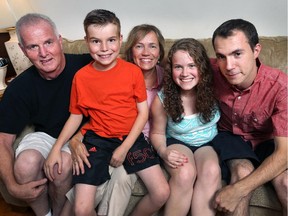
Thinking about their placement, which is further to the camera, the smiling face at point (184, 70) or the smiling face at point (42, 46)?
the smiling face at point (42, 46)

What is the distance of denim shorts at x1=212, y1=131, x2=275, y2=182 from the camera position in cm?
141

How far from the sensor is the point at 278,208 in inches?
51.2

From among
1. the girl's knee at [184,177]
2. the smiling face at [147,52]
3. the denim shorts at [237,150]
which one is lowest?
the girl's knee at [184,177]

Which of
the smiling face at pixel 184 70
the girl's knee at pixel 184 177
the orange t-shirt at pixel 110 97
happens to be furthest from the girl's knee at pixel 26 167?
the smiling face at pixel 184 70

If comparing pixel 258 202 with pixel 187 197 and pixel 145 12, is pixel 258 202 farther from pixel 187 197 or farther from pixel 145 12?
pixel 145 12

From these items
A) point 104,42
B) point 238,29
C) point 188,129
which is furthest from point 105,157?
point 238,29

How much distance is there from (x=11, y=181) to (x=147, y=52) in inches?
37.8

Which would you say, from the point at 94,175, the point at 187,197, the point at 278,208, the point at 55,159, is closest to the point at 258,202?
the point at 278,208

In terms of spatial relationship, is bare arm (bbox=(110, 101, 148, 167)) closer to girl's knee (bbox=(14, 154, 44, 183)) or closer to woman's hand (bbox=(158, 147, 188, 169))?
woman's hand (bbox=(158, 147, 188, 169))

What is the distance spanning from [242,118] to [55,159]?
3.06 ft

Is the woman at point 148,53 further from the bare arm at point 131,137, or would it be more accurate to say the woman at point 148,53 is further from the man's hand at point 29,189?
the man's hand at point 29,189

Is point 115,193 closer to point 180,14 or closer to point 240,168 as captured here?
point 240,168

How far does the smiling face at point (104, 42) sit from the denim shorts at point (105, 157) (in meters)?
0.39

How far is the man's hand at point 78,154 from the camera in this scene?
1.43 m
